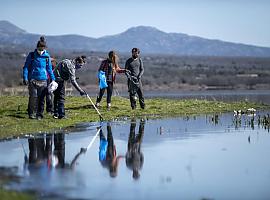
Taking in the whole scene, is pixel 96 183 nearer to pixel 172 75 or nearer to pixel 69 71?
pixel 69 71

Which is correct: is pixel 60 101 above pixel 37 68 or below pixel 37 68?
below

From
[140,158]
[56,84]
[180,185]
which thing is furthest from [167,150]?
[56,84]

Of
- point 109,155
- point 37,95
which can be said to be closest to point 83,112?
point 37,95

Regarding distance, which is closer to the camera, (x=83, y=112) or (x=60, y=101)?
(x=60, y=101)

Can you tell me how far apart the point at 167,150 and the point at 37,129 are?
18.7ft

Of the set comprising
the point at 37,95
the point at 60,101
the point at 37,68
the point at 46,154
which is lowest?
the point at 46,154

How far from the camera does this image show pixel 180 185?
11.7 m

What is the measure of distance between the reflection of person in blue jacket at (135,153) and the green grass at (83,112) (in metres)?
2.88

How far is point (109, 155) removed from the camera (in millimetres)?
15391

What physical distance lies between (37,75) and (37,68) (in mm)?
242

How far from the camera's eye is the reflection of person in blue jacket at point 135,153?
13.5m

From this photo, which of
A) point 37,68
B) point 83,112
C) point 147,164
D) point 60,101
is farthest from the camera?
point 83,112

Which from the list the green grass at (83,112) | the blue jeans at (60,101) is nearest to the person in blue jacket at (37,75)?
the green grass at (83,112)

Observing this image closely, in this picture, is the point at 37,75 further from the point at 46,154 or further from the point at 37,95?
the point at 46,154
